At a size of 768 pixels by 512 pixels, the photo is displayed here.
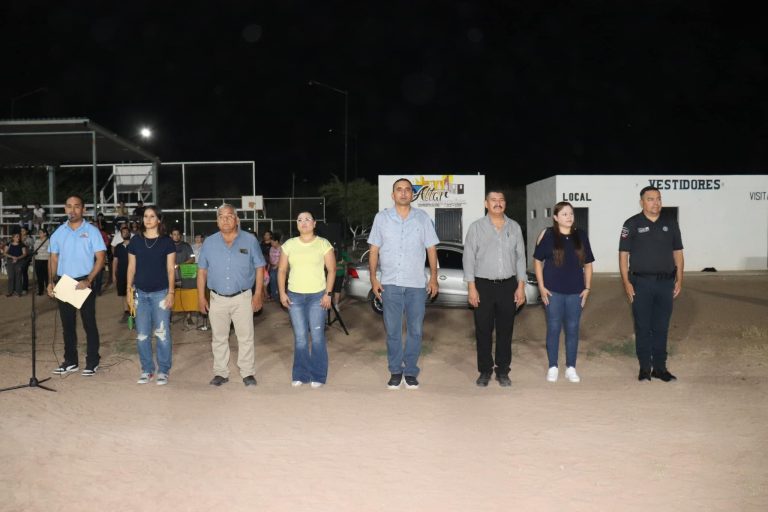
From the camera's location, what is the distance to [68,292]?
8.05 meters

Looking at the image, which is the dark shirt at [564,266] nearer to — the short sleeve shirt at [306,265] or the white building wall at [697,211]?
the short sleeve shirt at [306,265]

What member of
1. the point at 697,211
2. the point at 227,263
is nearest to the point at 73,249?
the point at 227,263

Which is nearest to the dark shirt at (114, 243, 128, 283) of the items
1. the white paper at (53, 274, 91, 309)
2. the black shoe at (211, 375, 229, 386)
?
the white paper at (53, 274, 91, 309)

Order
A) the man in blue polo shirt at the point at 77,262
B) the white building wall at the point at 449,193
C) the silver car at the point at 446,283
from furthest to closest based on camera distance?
the white building wall at the point at 449,193 < the silver car at the point at 446,283 < the man in blue polo shirt at the point at 77,262

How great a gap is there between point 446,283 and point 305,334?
268 inches

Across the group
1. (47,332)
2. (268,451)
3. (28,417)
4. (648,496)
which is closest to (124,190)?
(47,332)

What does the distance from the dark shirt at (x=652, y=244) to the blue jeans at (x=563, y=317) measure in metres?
0.73

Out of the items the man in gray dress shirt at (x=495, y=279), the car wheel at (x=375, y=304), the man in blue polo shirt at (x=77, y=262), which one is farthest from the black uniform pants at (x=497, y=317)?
the car wheel at (x=375, y=304)

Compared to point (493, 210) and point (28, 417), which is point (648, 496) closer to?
point (493, 210)

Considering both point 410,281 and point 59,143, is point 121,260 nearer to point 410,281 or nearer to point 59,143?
point 59,143

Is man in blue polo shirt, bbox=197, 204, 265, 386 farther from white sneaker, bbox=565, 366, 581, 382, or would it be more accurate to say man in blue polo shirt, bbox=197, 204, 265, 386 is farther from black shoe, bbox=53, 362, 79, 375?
white sneaker, bbox=565, 366, 581, 382

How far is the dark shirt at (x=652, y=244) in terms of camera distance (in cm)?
761

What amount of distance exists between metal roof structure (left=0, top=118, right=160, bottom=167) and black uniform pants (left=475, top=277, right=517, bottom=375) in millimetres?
11501

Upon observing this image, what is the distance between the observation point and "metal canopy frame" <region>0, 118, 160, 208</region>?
1664 centimetres
